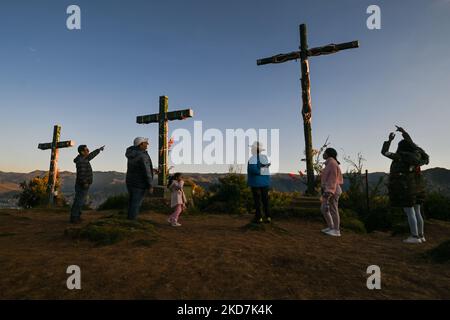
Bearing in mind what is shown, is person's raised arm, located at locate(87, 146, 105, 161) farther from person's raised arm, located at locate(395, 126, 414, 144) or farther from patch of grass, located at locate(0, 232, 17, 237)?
person's raised arm, located at locate(395, 126, 414, 144)

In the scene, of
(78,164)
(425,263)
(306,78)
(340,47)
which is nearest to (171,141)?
(78,164)

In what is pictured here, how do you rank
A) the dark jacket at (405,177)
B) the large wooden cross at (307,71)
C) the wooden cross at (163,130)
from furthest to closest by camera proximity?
the wooden cross at (163,130) → the large wooden cross at (307,71) → the dark jacket at (405,177)

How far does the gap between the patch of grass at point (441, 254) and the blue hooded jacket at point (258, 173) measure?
3391 millimetres

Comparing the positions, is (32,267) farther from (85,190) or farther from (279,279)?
(85,190)

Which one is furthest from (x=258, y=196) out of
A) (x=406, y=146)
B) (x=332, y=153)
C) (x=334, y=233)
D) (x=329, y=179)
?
(x=406, y=146)

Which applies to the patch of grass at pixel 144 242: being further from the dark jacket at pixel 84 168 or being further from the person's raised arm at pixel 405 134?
the person's raised arm at pixel 405 134

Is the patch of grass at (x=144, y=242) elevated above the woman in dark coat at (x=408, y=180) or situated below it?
below

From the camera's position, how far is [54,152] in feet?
54.1

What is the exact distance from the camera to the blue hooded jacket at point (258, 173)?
6.58m

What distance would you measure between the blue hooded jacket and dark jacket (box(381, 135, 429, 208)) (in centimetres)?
252

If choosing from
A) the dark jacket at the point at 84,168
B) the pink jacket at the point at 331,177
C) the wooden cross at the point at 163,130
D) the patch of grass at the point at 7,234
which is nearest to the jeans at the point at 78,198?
the dark jacket at the point at 84,168

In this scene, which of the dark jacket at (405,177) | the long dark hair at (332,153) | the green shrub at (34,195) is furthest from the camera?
the green shrub at (34,195)

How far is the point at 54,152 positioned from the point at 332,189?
16393 millimetres

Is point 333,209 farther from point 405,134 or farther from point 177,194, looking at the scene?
point 177,194
